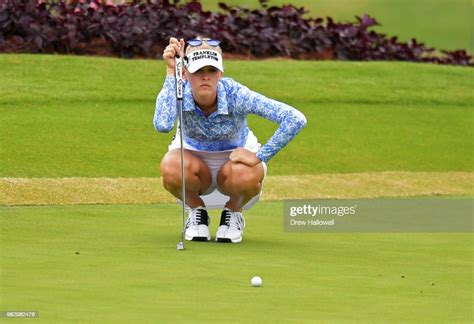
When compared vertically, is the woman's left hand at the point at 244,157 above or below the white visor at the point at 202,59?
below

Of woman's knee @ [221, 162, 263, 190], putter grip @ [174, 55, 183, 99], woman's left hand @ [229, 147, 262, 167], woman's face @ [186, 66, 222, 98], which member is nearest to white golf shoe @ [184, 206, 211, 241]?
woman's knee @ [221, 162, 263, 190]

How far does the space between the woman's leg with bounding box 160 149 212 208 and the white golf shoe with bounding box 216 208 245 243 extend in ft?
0.99

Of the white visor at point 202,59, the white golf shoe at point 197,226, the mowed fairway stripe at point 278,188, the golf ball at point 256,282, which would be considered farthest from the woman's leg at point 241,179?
the mowed fairway stripe at point 278,188

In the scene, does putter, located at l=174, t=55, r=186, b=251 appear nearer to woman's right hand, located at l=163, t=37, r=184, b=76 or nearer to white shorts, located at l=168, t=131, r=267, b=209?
woman's right hand, located at l=163, t=37, r=184, b=76

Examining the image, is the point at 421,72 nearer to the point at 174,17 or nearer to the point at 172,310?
the point at 174,17

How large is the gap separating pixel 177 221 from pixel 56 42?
24.7ft

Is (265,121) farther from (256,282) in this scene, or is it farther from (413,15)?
(413,15)

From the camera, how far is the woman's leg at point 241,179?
10.7 metres

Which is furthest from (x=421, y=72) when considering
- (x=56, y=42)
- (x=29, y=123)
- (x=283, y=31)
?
(x=29, y=123)

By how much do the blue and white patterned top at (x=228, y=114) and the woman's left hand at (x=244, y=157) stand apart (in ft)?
0.16

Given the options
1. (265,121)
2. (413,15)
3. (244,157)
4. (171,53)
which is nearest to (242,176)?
(244,157)

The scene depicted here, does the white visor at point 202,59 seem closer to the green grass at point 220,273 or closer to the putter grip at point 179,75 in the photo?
the putter grip at point 179,75

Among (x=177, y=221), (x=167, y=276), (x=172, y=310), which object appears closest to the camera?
(x=172, y=310)

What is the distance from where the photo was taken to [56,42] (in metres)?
19.4
